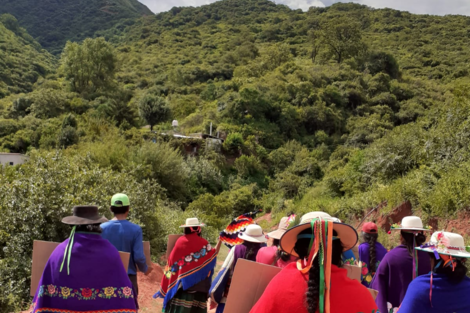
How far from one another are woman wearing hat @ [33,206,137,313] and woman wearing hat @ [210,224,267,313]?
1271 mm

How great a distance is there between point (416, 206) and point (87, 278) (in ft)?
36.1

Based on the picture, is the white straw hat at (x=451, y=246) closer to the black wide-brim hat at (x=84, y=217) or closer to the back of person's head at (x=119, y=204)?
the black wide-brim hat at (x=84, y=217)

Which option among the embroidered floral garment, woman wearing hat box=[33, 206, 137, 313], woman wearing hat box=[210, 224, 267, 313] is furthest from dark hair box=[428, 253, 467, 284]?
the embroidered floral garment

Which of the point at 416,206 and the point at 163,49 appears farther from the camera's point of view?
the point at 163,49

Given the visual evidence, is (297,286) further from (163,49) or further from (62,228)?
(163,49)

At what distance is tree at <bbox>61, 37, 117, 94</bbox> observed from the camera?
141ft

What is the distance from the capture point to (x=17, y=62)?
70125mm

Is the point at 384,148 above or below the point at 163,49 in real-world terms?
below

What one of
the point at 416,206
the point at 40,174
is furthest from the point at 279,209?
the point at 40,174

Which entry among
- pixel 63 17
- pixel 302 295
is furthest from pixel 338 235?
pixel 63 17

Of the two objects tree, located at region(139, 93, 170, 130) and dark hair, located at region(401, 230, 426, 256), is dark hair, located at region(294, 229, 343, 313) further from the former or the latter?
tree, located at region(139, 93, 170, 130)

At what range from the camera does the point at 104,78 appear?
146ft

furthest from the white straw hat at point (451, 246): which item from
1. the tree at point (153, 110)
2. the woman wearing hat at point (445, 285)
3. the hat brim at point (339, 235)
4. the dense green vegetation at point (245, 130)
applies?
the tree at point (153, 110)

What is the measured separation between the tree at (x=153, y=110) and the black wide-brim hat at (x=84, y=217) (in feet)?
97.6
